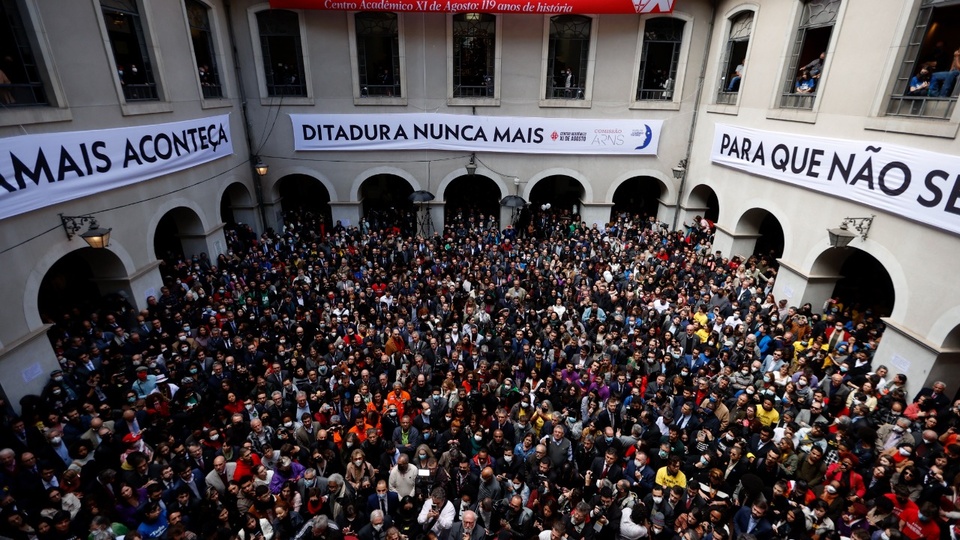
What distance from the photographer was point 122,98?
10625mm

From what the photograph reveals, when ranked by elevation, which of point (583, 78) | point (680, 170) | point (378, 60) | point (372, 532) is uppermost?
point (378, 60)

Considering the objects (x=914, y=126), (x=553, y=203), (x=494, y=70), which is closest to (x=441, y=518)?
(x=914, y=126)

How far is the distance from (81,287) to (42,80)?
19.2ft

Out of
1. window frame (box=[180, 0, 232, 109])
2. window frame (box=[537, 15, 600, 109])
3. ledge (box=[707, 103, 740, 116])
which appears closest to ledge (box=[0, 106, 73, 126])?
window frame (box=[180, 0, 232, 109])

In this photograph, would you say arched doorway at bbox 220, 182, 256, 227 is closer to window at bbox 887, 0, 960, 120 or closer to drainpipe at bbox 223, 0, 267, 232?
drainpipe at bbox 223, 0, 267, 232

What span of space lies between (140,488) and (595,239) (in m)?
13.2

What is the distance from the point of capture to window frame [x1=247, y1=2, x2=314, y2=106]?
597 inches

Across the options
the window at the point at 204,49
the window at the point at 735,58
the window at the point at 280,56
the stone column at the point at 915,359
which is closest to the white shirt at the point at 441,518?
the stone column at the point at 915,359

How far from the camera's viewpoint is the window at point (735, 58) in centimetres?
1407

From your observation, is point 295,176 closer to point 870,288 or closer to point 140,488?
point 140,488

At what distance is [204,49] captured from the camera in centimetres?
1441

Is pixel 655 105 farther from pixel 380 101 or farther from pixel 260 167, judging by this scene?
pixel 260 167

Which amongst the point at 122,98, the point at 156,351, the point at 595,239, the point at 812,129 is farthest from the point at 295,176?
the point at 812,129

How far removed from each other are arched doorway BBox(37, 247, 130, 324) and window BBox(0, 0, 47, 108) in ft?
10.3
